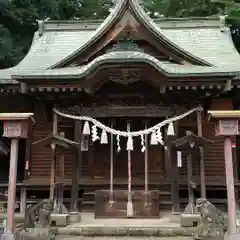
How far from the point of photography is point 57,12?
22078mm

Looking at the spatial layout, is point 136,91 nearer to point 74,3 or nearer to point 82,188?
point 82,188

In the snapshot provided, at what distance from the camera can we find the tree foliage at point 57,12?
1836cm

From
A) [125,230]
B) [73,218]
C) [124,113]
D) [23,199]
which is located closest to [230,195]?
[125,230]

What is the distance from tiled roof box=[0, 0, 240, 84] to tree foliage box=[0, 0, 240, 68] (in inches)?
148

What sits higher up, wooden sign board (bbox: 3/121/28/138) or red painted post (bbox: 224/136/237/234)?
wooden sign board (bbox: 3/121/28/138)

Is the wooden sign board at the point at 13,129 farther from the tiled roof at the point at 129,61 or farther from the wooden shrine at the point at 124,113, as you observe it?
the tiled roof at the point at 129,61

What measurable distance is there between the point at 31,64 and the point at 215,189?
7.14 metres

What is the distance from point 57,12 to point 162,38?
43.4ft

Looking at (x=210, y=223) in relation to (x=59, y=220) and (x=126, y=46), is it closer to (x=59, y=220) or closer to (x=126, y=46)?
(x=59, y=220)

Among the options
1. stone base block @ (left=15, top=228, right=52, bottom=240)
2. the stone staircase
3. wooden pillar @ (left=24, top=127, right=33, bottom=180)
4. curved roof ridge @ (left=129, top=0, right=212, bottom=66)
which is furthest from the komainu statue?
wooden pillar @ (left=24, top=127, right=33, bottom=180)

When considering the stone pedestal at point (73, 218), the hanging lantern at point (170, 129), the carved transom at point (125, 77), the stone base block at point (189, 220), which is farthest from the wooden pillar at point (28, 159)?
the stone base block at point (189, 220)

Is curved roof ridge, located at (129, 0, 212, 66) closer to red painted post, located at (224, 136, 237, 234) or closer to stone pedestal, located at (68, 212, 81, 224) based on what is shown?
red painted post, located at (224, 136, 237, 234)

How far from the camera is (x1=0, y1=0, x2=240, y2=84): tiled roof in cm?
1049

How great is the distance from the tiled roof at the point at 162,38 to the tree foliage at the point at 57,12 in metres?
3.77
